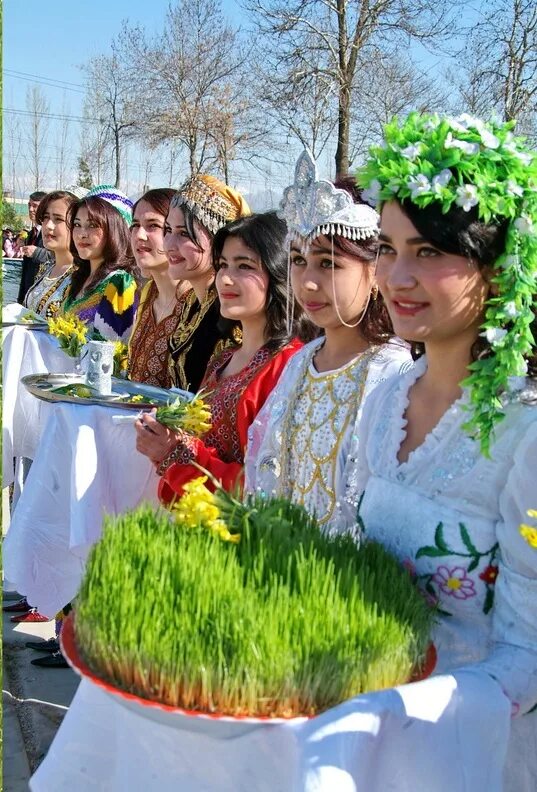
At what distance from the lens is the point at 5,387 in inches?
154

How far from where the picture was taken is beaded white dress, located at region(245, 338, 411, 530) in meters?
1.94

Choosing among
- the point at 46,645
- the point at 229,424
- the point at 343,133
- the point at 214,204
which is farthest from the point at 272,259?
the point at 343,133

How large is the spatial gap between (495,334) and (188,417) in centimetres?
115

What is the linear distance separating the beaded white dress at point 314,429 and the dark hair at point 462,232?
0.70 metres

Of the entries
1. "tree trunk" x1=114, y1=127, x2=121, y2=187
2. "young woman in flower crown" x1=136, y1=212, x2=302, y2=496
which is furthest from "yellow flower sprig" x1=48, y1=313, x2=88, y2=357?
"tree trunk" x1=114, y1=127, x2=121, y2=187

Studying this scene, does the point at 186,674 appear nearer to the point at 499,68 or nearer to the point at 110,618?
the point at 110,618

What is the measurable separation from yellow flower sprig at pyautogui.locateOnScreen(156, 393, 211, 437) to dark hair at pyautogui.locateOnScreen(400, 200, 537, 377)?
3.53 feet

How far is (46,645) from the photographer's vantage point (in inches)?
139

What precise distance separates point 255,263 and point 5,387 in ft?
6.11

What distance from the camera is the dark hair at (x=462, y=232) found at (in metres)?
1.27

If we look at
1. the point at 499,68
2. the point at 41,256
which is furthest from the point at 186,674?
the point at 499,68

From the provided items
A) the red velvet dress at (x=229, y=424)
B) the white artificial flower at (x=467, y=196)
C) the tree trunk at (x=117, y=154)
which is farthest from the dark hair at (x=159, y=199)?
the tree trunk at (x=117, y=154)

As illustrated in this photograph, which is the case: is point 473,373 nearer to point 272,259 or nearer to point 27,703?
point 272,259

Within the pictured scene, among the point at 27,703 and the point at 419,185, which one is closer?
the point at 419,185
